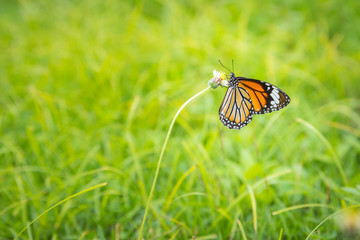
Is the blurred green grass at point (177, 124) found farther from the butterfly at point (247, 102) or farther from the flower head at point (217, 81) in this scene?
the flower head at point (217, 81)

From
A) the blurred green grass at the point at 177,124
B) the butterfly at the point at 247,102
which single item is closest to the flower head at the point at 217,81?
the butterfly at the point at 247,102

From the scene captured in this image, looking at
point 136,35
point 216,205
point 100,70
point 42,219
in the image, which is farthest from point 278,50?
point 42,219

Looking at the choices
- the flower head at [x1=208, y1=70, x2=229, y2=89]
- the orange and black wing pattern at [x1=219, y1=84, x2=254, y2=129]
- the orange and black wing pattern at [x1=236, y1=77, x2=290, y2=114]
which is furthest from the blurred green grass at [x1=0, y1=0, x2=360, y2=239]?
the flower head at [x1=208, y1=70, x2=229, y2=89]

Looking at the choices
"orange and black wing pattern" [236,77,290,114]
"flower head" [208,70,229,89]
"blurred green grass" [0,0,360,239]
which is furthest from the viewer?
"blurred green grass" [0,0,360,239]

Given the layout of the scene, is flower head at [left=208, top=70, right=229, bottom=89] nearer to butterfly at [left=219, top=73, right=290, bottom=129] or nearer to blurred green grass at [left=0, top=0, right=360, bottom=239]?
butterfly at [left=219, top=73, right=290, bottom=129]

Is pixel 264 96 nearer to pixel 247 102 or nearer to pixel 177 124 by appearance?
pixel 247 102

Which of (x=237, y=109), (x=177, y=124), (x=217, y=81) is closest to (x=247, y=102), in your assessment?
(x=237, y=109)
